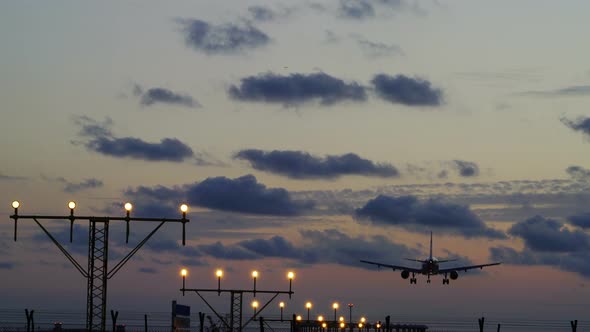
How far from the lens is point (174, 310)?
Answer: 80.8 meters

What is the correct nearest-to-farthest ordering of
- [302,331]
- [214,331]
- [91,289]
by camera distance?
[91,289] → [214,331] → [302,331]

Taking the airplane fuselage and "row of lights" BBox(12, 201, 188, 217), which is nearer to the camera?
"row of lights" BBox(12, 201, 188, 217)

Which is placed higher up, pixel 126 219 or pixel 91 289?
pixel 126 219

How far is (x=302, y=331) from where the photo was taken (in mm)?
160375

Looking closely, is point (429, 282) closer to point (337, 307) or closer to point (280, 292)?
point (337, 307)

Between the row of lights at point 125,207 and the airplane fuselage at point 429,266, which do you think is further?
the airplane fuselage at point 429,266

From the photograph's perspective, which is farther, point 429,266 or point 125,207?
point 429,266

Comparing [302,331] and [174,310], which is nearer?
[174,310]

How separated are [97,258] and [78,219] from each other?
2.94 m

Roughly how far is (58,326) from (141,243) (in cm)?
6903

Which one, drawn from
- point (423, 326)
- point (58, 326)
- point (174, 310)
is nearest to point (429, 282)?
point (423, 326)

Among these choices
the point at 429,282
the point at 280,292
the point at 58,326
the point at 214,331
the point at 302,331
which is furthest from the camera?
the point at 429,282

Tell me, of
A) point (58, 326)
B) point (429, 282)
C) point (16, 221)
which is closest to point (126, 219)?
point (16, 221)

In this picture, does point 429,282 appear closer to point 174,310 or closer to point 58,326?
point 58,326
